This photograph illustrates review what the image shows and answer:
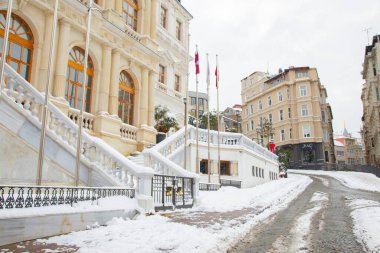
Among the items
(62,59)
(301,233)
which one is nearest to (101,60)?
(62,59)

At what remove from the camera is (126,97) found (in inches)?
762

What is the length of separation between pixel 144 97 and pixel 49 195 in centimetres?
1274

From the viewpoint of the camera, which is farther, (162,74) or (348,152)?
(348,152)

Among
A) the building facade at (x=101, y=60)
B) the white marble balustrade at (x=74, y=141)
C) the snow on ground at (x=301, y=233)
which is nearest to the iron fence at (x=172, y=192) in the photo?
the white marble balustrade at (x=74, y=141)

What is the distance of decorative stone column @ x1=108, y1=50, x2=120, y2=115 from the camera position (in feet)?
56.9

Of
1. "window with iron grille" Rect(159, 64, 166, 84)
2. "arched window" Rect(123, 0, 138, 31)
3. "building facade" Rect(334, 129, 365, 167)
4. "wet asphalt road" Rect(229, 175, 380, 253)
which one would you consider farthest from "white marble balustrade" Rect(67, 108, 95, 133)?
"building facade" Rect(334, 129, 365, 167)

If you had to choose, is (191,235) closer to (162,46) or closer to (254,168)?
(254,168)

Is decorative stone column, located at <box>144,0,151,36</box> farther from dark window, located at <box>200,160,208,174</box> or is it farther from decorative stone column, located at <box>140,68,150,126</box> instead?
dark window, located at <box>200,160,208,174</box>

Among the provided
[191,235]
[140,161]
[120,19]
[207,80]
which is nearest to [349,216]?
[191,235]

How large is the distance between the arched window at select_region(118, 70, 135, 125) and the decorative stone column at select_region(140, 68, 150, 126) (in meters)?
0.66

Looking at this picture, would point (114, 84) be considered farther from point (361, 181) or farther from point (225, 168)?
point (361, 181)

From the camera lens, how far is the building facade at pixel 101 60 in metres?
13.8

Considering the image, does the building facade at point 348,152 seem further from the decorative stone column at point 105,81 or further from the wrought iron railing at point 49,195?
the wrought iron railing at point 49,195

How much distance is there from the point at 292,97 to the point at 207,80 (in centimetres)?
3915
